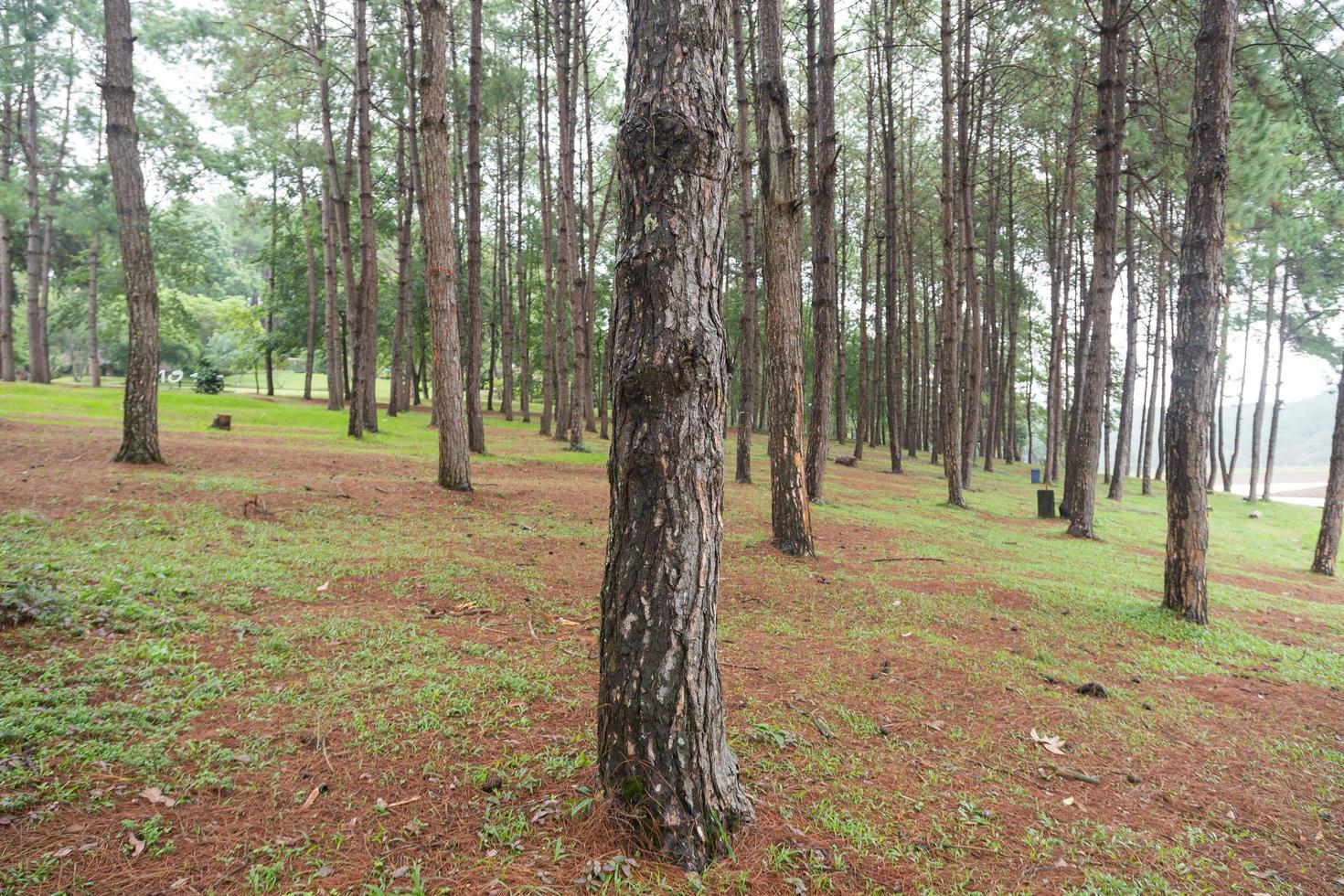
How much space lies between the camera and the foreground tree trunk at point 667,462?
8.59ft

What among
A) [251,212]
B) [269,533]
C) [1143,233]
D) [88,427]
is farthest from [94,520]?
[1143,233]

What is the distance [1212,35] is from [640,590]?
8.66 m

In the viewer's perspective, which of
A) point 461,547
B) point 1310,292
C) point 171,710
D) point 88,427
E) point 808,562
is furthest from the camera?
point 1310,292

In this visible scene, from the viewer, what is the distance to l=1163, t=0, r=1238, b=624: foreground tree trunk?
686 cm

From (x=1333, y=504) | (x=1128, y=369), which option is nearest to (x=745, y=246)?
(x=1333, y=504)

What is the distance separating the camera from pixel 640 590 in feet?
8.63

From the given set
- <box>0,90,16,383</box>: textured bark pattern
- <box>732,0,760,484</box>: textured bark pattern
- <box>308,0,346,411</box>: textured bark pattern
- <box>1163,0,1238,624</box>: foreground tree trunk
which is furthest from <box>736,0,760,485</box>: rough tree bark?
<box>0,90,16,383</box>: textured bark pattern

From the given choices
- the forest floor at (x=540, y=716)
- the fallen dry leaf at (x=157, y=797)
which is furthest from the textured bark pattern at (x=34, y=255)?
the fallen dry leaf at (x=157, y=797)

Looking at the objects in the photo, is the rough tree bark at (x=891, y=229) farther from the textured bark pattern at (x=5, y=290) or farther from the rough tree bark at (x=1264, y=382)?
the textured bark pattern at (x=5, y=290)

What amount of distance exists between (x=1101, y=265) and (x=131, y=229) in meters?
15.5

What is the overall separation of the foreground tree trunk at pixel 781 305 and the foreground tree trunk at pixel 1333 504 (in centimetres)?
931

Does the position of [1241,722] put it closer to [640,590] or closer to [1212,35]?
[640,590]

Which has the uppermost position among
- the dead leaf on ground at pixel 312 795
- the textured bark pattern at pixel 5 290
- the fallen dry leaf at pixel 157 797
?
the textured bark pattern at pixel 5 290

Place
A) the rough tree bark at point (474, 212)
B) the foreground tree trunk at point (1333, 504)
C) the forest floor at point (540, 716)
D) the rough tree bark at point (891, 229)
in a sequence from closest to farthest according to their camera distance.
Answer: the forest floor at point (540, 716), the foreground tree trunk at point (1333, 504), the rough tree bark at point (474, 212), the rough tree bark at point (891, 229)
